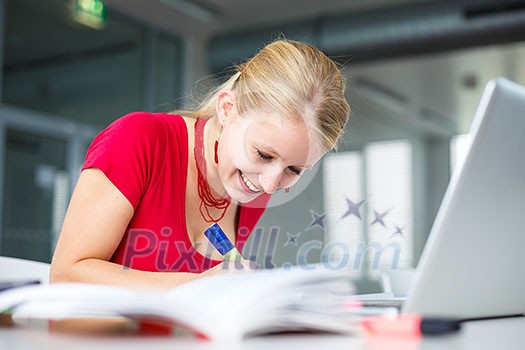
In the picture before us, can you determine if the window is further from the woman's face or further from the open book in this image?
the open book

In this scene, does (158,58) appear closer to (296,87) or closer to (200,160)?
(200,160)

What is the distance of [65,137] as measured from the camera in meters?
5.30

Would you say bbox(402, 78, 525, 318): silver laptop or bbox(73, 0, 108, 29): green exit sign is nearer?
bbox(402, 78, 525, 318): silver laptop

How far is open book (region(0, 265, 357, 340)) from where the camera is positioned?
536 mm

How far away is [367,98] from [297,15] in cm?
220

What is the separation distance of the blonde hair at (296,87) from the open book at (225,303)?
2.27ft

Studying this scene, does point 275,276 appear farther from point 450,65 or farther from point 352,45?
point 450,65

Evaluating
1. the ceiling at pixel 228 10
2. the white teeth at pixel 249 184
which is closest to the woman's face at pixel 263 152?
the white teeth at pixel 249 184

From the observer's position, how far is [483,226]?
0.83 m

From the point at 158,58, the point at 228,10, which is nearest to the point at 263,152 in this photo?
the point at 228,10

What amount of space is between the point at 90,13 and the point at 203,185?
4345 millimetres

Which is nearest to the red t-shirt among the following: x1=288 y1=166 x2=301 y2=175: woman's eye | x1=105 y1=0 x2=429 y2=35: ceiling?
x1=288 y1=166 x2=301 y2=175: woman's eye

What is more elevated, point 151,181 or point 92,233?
point 151,181

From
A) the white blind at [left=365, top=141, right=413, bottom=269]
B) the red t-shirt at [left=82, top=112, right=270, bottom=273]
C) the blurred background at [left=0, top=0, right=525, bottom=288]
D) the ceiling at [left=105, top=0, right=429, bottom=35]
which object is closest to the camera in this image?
the red t-shirt at [left=82, top=112, right=270, bottom=273]
